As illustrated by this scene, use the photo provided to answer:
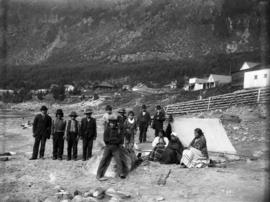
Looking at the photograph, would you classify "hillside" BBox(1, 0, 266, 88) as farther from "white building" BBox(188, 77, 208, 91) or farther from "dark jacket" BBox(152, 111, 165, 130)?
"dark jacket" BBox(152, 111, 165, 130)

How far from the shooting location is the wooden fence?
23.4m

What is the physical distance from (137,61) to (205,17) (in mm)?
49686

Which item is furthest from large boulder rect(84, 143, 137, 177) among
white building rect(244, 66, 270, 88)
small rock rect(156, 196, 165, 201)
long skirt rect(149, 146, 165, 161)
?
white building rect(244, 66, 270, 88)

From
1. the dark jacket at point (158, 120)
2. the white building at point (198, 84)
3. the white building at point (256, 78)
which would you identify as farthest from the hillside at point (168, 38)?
the dark jacket at point (158, 120)

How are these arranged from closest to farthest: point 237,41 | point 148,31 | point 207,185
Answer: point 207,185 → point 237,41 → point 148,31

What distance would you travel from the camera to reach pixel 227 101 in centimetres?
2555

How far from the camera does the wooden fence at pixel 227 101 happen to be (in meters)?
23.4

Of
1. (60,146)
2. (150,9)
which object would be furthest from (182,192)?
(150,9)

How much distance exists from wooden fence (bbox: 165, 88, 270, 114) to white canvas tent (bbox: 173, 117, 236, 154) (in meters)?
8.26

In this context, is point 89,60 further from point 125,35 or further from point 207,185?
point 207,185

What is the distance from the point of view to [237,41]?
16325 centimetres

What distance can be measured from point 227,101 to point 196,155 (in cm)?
1664

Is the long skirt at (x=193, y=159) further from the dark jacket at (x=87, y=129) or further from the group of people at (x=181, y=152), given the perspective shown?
the dark jacket at (x=87, y=129)

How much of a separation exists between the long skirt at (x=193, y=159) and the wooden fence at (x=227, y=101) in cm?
1294
